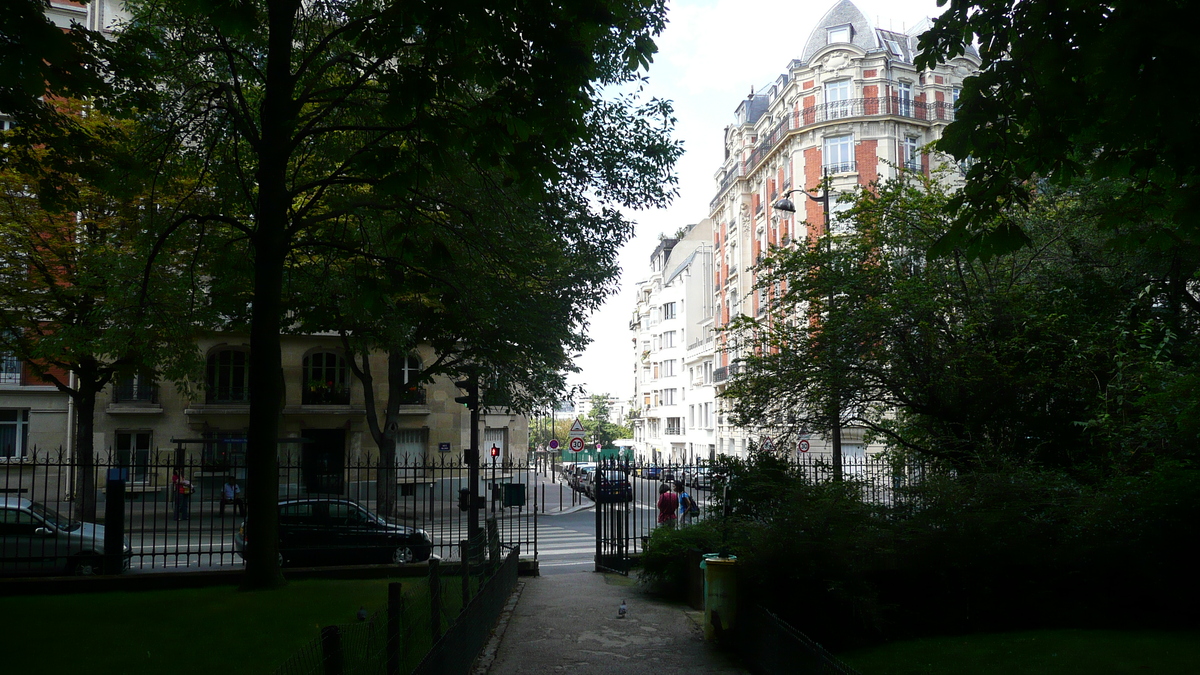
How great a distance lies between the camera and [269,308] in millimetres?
10062

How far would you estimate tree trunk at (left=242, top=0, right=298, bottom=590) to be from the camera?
9.79 meters

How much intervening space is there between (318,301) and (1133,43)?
11676mm

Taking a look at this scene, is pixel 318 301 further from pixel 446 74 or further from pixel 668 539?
pixel 446 74

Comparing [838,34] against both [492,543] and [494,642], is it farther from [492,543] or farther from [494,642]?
[494,642]

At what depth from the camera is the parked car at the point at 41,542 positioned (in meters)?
12.1

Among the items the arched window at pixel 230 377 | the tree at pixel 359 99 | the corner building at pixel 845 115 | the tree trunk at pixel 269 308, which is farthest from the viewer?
the corner building at pixel 845 115

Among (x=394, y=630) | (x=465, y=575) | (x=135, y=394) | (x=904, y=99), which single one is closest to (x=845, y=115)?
(x=904, y=99)

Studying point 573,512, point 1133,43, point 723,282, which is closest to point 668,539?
point 1133,43

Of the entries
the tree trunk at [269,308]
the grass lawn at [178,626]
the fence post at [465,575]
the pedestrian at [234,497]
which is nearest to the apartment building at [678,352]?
the pedestrian at [234,497]

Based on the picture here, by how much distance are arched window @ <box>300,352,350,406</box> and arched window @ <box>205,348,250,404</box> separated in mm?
2316

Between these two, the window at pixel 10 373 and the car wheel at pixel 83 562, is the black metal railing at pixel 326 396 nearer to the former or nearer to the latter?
the window at pixel 10 373

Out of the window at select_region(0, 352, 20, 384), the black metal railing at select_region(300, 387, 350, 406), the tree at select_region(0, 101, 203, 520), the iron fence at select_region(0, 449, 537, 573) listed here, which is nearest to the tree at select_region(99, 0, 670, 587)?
the iron fence at select_region(0, 449, 537, 573)

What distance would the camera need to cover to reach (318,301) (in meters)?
14.1

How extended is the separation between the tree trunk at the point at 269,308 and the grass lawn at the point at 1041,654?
643cm
